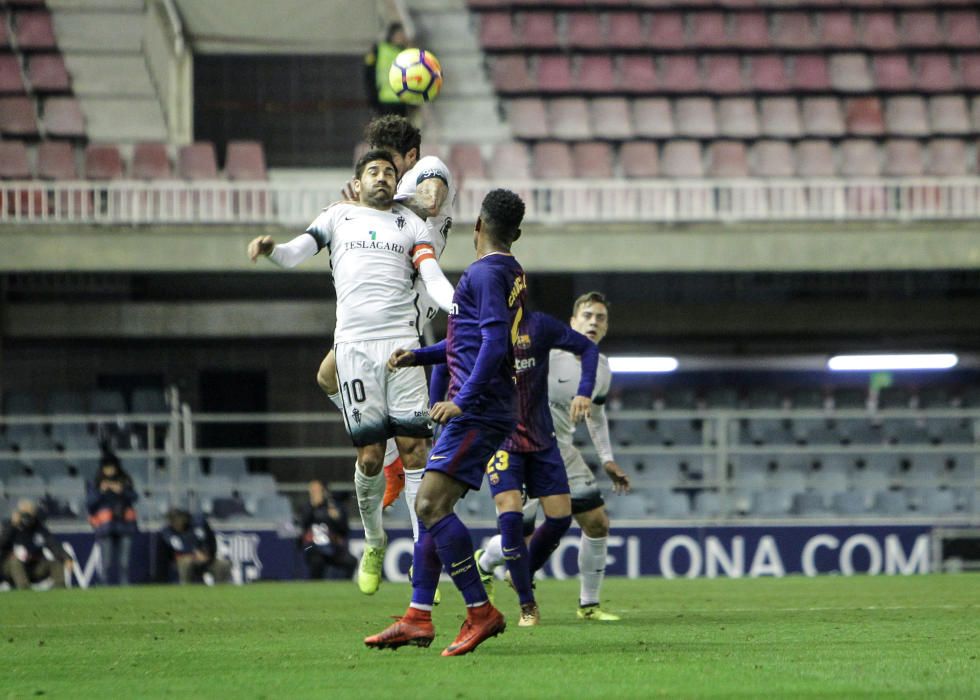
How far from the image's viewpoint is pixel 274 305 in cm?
2033

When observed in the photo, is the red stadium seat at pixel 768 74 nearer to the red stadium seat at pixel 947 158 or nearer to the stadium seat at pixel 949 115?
the stadium seat at pixel 949 115

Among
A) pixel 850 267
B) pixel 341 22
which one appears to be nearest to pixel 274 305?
pixel 341 22

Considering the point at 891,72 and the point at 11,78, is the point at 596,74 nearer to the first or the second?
the point at 891,72

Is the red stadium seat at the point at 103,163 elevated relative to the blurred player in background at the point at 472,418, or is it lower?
elevated

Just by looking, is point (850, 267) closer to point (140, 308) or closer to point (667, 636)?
point (140, 308)

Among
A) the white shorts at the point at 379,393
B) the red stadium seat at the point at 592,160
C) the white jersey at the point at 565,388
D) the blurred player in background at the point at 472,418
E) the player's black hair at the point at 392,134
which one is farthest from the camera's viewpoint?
the red stadium seat at the point at 592,160

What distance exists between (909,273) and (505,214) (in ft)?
50.3

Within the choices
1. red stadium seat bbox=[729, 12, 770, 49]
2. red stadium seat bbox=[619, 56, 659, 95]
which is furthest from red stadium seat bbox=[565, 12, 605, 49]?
red stadium seat bbox=[729, 12, 770, 49]

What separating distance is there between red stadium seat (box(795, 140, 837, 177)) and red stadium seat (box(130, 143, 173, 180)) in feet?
27.7

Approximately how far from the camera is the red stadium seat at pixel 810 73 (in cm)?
2233

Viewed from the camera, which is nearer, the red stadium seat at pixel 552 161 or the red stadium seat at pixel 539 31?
the red stadium seat at pixel 552 161

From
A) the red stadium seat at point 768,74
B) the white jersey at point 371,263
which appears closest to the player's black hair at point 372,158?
the white jersey at point 371,263

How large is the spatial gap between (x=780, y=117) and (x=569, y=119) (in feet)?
9.77

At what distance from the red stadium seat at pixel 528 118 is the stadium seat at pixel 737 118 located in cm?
249
